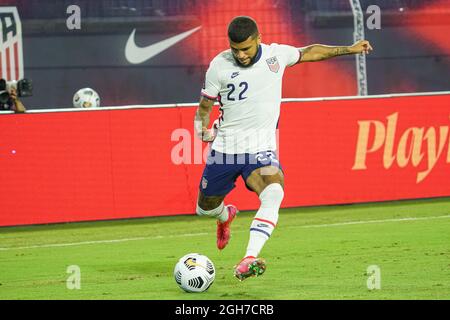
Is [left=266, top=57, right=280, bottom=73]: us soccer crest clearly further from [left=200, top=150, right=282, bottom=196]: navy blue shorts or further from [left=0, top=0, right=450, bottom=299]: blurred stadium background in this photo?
[left=0, top=0, right=450, bottom=299]: blurred stadium background

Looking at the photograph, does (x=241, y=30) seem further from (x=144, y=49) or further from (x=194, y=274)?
(x=144, y=49)

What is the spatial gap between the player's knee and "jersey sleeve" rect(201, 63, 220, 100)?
0.99 metres

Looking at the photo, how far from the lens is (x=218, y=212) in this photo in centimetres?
1084

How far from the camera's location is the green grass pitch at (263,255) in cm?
933

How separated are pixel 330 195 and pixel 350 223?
5.68 ft

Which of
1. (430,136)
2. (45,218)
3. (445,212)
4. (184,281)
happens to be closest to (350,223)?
(445,212)

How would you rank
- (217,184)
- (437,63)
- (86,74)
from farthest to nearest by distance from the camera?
(437,63), (86,74), (217,184)

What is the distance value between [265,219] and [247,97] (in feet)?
3.77

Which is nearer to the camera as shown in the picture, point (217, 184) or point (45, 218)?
point (217, 184)

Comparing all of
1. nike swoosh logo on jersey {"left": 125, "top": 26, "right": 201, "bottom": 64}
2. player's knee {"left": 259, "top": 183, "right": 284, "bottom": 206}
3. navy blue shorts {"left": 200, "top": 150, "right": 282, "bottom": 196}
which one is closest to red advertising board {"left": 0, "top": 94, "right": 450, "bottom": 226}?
nike swoosh logo on jersey {"left": 125, "top": 26, "right": 201, "bottom": 64}

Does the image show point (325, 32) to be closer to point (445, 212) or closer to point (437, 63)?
point (437, 63)

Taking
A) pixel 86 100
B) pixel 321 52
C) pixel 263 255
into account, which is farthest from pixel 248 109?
pixel 86 100

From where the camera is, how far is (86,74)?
18.8m

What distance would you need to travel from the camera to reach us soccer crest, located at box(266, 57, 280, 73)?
9969 mm
